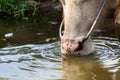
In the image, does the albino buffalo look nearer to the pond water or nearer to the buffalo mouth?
the buffalo mouth

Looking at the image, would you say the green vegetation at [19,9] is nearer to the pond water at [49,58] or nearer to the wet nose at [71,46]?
the pond water at [49,58]

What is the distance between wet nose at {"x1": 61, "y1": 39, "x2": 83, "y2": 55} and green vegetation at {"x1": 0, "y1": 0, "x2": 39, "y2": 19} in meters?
2.34

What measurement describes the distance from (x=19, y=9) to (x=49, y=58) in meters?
2.18

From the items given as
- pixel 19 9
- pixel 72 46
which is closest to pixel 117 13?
pixel 19 9

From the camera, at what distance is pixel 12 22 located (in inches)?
229

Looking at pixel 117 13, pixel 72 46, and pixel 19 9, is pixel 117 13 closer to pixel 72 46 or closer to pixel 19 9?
pixel 19 9

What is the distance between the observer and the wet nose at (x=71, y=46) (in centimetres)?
375

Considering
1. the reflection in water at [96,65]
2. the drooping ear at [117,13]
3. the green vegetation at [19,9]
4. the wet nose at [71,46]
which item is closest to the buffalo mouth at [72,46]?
the wet nose at [71,46]

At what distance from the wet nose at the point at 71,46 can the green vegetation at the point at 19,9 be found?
2337 mm

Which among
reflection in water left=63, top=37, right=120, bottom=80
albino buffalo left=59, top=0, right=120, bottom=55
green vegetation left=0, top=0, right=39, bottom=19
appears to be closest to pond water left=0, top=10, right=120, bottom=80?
reflection in water left=63, top=37, right=120, bottom=80

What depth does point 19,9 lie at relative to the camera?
20.2ft

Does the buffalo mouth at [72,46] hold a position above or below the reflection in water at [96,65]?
above

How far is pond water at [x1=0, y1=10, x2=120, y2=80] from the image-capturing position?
3746 mm

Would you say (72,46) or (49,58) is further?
(49,58)
